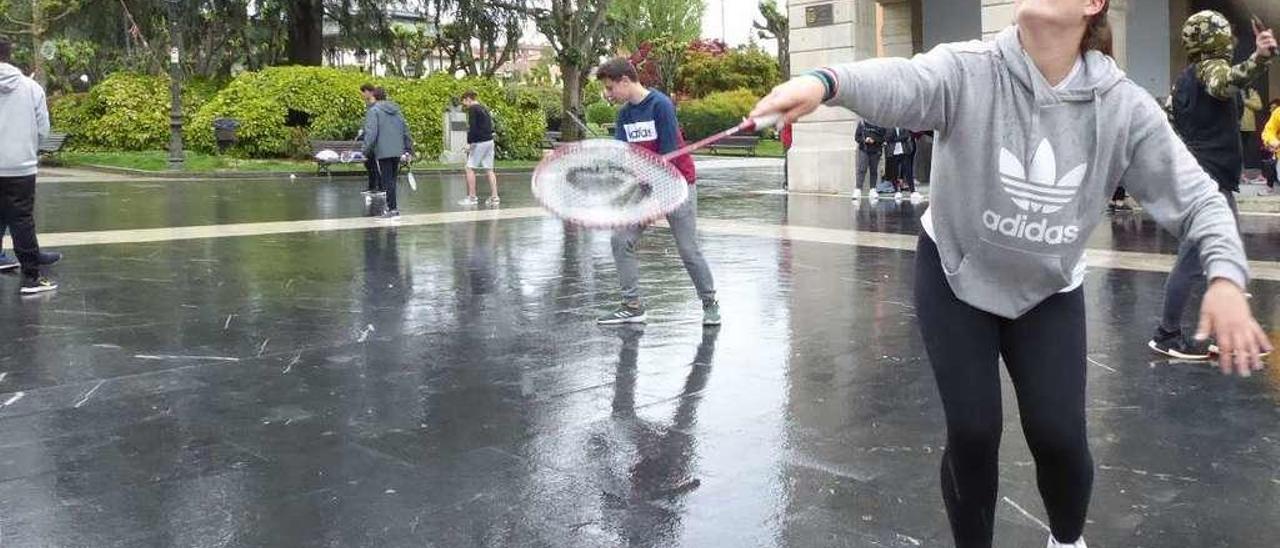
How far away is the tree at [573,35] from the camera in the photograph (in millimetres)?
38844

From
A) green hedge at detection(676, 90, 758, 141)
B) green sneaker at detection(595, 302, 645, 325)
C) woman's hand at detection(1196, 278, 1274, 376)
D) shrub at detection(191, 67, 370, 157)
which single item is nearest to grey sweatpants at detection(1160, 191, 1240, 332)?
green sneaker at detection(595, 302, 645, 325)

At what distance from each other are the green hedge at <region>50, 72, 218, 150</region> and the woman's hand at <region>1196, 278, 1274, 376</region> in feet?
103

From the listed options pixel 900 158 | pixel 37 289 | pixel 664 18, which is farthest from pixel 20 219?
pixel 664 18

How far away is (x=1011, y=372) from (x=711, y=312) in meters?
4.58

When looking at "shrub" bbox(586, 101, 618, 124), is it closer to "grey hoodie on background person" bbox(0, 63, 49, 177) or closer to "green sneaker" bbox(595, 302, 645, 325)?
"grey hoodie on background person" bbox(0, 63, 49, 177)

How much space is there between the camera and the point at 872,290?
904cm

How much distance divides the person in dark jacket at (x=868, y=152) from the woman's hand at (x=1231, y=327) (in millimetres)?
15791

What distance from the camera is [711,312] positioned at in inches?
299

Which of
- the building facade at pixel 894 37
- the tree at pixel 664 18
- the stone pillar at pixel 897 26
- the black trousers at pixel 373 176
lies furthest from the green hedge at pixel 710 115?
the black trousers at pixel 373 176

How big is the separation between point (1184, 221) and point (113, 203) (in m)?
18.2

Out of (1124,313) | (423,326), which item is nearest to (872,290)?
(1124,313)

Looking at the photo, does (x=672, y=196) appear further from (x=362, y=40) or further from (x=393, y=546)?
(x=362, y=40)

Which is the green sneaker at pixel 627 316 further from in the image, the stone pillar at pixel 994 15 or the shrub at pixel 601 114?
the shrub at pixel 601 114

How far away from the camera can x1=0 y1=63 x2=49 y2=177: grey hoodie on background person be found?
354 inches
